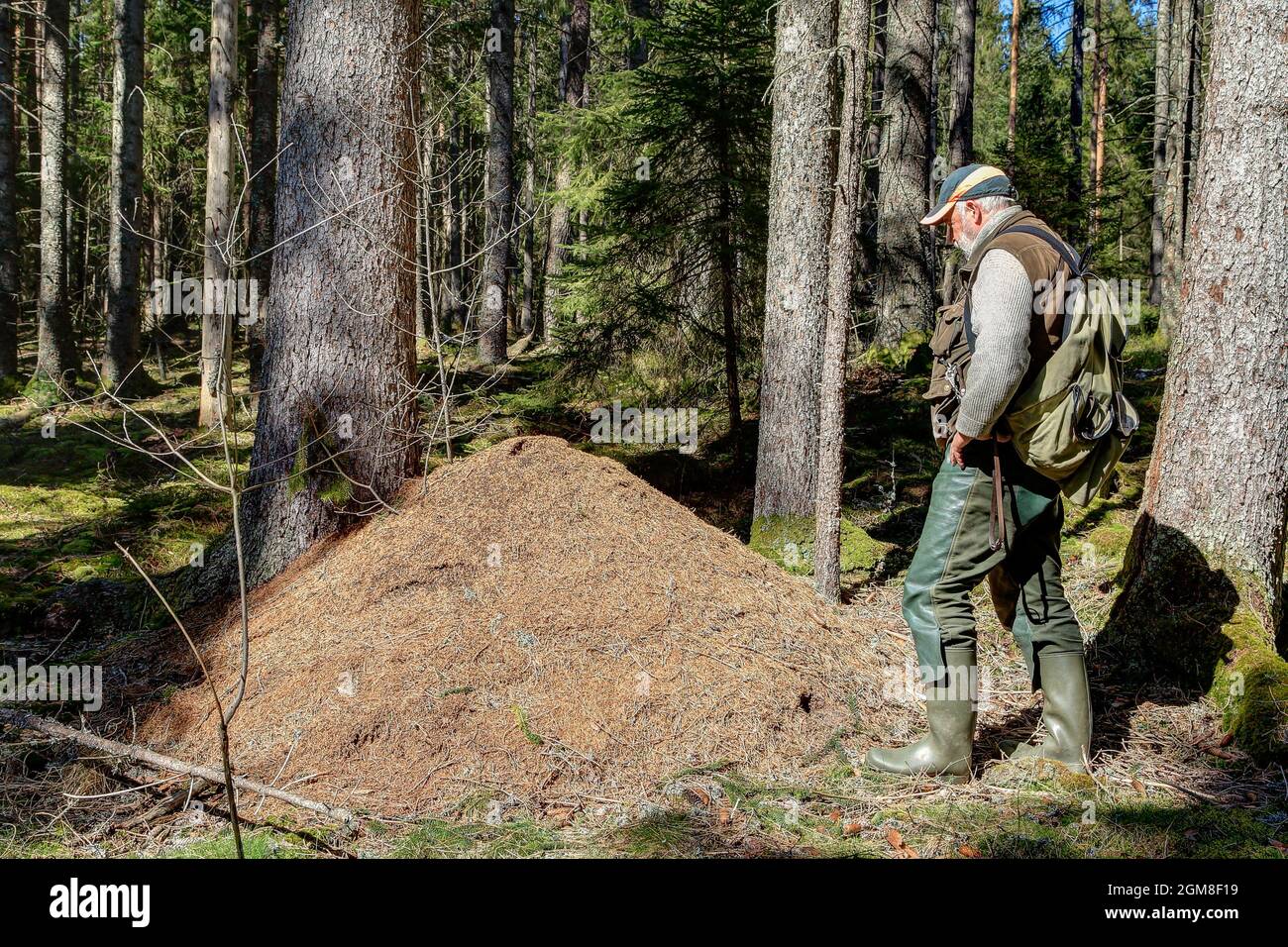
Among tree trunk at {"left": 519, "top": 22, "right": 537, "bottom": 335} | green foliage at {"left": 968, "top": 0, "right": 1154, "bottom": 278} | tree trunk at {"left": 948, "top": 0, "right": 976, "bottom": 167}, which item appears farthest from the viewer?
tree trunk at {"left": 519, "top": 22, "right": 537, "bottom": 335}

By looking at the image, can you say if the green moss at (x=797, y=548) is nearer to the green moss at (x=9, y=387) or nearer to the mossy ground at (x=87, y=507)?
the mossy ground at (x=87, y=507)

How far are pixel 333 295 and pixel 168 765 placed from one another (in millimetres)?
2996

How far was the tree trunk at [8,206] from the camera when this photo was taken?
1264 cm

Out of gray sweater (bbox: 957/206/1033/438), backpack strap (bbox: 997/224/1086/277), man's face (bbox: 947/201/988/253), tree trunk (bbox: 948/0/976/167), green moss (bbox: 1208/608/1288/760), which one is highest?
tree trunk (bbox: 948/0/976/167)

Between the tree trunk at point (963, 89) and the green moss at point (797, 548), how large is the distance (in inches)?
385

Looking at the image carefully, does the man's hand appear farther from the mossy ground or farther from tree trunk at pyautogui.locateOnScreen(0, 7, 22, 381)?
→ tree trunk at pyautogui.locateOnScreen(0, 7, 22, 381)

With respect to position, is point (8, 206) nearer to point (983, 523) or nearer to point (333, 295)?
point (333, 295)

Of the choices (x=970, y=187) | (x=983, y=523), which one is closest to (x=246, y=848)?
(x=983, y=523)

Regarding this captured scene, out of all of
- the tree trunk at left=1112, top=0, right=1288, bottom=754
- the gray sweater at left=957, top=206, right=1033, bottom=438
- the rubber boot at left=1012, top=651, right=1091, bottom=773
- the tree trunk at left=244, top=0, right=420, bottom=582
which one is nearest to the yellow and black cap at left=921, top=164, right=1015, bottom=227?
the gray sweater at left=957, top=206, right=1033, bottom=438

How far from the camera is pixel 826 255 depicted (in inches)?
298

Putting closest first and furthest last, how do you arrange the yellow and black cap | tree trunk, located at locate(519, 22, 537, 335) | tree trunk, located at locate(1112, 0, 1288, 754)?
the yellow and black cap → tree trunk, located at locate(1112, 0, 1288, 754) → tree trunk, located at locate(519, 22, 537, 335)

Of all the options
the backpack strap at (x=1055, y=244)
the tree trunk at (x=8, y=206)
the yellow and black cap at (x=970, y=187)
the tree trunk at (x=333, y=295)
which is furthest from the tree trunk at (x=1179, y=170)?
the tree trunk at (x=8, y=206)

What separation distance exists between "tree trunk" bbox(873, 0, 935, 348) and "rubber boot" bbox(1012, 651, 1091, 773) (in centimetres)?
1002

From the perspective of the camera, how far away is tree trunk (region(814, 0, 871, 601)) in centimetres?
638
